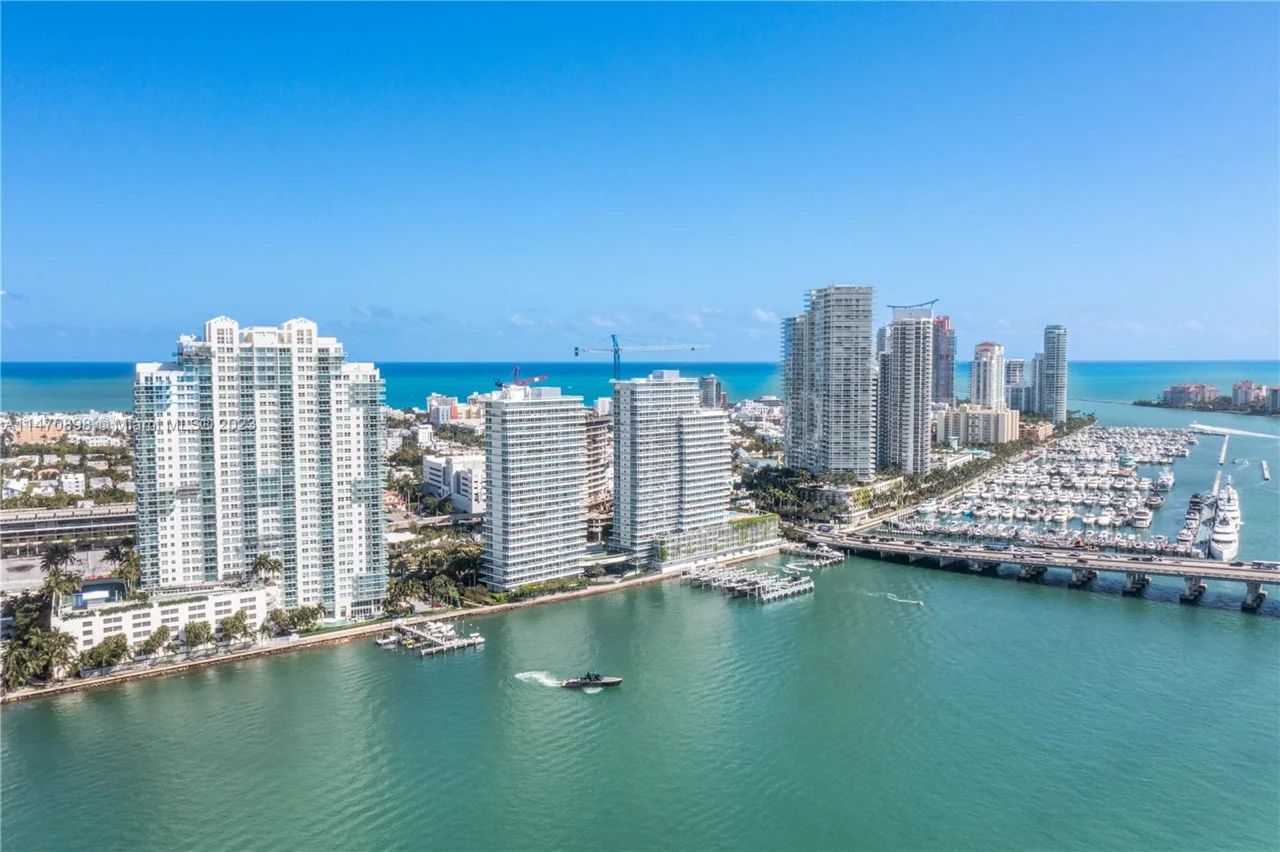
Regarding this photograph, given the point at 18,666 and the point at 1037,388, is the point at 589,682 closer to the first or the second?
the point at 18,666

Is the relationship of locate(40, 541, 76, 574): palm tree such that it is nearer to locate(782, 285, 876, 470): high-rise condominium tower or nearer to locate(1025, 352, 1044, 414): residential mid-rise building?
locate(782, 285, 876, 470): high-rise condominium tower

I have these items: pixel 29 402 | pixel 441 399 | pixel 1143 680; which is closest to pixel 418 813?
pixel 1143 680

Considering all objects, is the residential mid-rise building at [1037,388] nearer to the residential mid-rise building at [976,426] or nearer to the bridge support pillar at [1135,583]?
the residential mid-rise building at [976,426]

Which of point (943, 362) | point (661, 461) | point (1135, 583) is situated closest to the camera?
point (1135, 583)

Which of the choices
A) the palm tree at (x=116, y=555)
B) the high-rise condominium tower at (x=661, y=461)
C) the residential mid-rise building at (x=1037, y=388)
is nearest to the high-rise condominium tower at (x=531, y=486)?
the high-rise condominium tower at (x=661, y=461)

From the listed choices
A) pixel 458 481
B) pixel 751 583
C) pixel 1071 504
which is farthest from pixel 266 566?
pixel 1071 504

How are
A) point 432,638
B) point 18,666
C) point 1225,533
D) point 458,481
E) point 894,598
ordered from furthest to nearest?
1. point 458,481
2. point 1225,533
3. point 894,598
4. point 432,638
5. point 18,666
